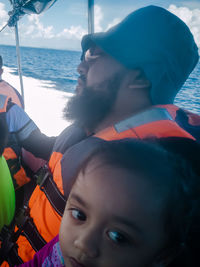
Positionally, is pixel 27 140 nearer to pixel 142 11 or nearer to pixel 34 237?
pixel 34 237

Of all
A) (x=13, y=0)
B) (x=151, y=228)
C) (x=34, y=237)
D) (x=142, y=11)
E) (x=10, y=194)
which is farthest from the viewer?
(x=13, y=0)

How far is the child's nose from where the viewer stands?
1.65 feet

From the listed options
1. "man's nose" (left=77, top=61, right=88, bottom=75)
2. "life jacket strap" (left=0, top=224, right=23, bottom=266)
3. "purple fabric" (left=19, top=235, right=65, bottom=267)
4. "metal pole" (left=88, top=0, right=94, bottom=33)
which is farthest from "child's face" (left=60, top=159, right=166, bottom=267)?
"metal pole" (left=88, top=0, right=94, bottom=33)

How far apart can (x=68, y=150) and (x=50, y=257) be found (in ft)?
1.44

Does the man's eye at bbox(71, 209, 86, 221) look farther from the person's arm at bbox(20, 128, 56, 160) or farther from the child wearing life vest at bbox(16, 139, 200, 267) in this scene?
the person's arm at bbox(20, 128, 56, 160)

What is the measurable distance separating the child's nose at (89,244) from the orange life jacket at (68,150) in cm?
30

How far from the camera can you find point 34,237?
99 cm

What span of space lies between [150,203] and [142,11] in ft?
3.46

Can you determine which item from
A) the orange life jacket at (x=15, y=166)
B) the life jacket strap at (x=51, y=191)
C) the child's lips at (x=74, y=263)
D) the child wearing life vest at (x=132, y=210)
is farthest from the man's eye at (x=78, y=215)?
the orange life jacket at (x=15, y=166)

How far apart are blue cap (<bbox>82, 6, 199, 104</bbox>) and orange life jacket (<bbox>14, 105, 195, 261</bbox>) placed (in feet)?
0.58

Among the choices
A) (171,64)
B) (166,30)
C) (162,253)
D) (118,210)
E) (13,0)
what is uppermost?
(13,0)

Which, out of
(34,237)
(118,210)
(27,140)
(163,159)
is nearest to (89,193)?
(118,210)

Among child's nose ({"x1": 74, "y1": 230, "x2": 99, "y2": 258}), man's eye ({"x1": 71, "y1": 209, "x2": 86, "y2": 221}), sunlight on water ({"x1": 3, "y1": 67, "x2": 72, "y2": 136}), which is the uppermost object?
man's eye ({"x1": 71, "y1": 209, "x2": 86, "y2": 221})

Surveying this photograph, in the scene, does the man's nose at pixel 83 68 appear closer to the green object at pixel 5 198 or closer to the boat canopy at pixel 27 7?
the green object at pixel 5 198
